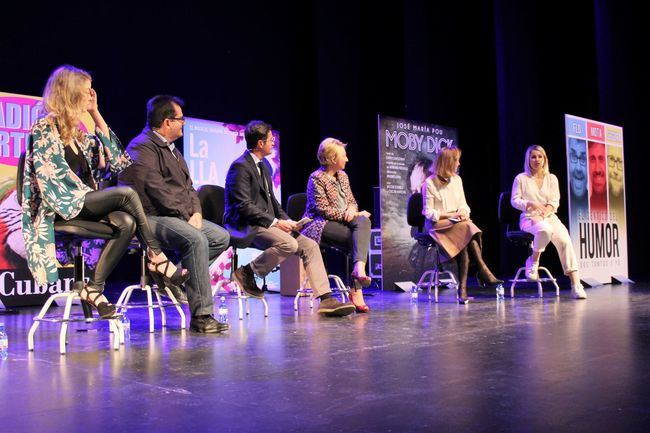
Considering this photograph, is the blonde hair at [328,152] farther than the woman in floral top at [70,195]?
Yes

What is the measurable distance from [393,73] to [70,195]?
7.17 meters

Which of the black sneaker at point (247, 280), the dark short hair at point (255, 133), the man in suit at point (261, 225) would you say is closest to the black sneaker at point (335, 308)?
the man in suit at point (261, 225)

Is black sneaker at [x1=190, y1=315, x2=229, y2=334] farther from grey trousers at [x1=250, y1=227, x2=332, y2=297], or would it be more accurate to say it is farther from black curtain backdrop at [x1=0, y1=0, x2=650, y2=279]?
black curtain backdrop at [x1=0, y1=0, x2=650, y2=279]

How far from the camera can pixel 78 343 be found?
341cm

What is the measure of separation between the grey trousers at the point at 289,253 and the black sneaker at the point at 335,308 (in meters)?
0.08

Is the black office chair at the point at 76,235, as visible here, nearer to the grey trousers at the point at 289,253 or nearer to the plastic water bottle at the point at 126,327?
the plastic water bottle at the point at 126,327

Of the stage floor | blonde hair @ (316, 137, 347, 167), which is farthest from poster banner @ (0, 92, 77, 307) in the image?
blonde hair @ (316, 137, 347, 167)

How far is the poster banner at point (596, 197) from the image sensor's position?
22.9 feet

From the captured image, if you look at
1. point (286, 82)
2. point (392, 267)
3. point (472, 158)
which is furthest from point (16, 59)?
point (472, 158)

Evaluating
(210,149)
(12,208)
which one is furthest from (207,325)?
(210,149)

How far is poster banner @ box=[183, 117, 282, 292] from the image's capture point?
701 cm

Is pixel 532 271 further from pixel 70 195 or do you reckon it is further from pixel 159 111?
pixel 70 195

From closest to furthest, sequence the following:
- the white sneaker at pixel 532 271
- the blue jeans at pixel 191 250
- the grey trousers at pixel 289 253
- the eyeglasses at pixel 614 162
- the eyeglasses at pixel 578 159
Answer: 1. the blue jeans at pixel 191 250
2. the grey trousers at pixel 289 253
3. the white sneaker at pixel 532 271
4. the eyeglasses at pixel 578 159
5. the eyeglasses at pixel 614 162

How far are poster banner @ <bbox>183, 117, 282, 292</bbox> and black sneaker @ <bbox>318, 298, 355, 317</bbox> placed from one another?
8.97 feet
